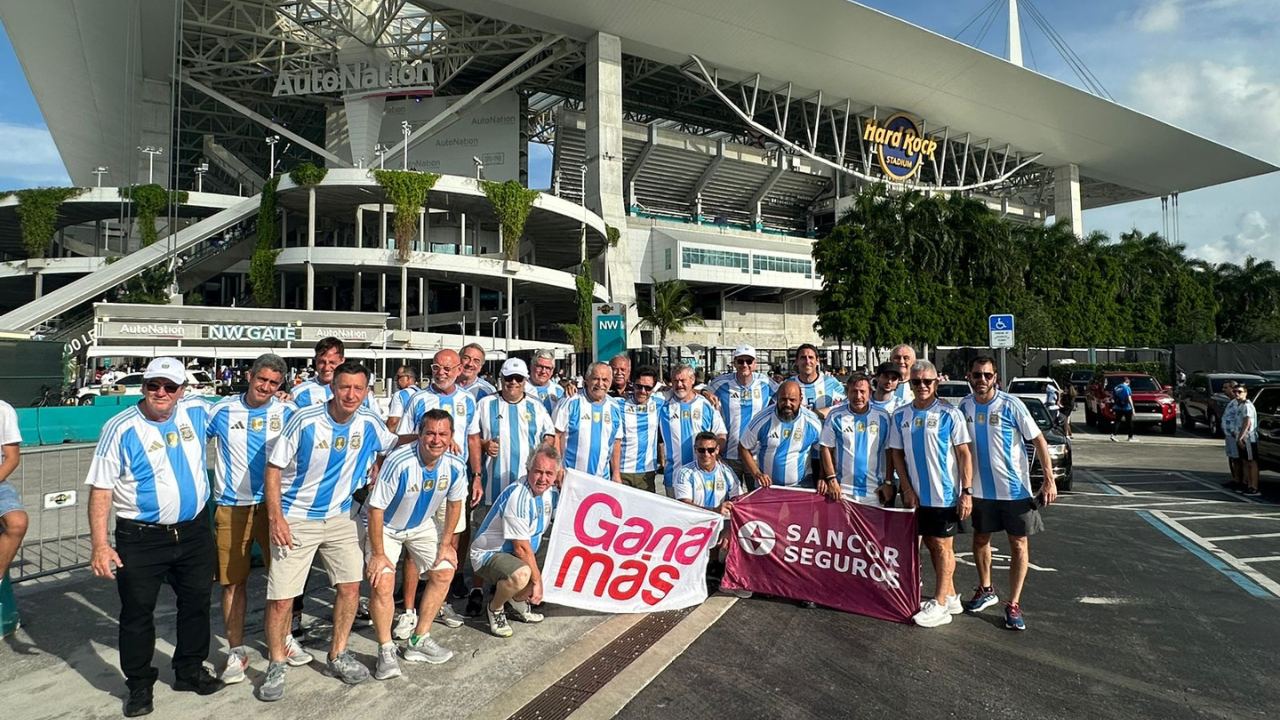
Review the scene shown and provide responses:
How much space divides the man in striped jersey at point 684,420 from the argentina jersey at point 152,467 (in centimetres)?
395

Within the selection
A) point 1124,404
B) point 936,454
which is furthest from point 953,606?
point 1124,404

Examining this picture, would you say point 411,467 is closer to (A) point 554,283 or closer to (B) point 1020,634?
(B) point 1020,634

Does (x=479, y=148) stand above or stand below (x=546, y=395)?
above

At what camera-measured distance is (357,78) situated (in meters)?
46.2

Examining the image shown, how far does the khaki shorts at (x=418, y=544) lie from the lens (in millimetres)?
4508

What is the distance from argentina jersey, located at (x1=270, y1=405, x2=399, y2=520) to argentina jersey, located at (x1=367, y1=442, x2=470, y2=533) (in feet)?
0.64

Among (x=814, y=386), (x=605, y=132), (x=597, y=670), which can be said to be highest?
(x=605, y=132)

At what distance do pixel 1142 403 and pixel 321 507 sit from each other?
22.1 metres

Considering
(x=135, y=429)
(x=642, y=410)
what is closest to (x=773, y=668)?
(x=642, y=410)

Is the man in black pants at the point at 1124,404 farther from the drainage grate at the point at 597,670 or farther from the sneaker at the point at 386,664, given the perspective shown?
the sneaker at the point at 386,664

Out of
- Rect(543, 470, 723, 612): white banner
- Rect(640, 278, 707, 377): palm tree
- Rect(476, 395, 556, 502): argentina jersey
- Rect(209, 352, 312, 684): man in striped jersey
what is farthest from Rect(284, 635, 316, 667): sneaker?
Rect(640, 278, 707, 377): palm tree

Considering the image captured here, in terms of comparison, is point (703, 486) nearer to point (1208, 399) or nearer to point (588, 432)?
point (588, 432)

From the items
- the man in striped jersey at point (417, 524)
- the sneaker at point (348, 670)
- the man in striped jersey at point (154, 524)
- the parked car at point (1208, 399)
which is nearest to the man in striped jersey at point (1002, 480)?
the man in striped jersey at point (417, 524)

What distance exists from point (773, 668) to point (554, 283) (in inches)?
1436
